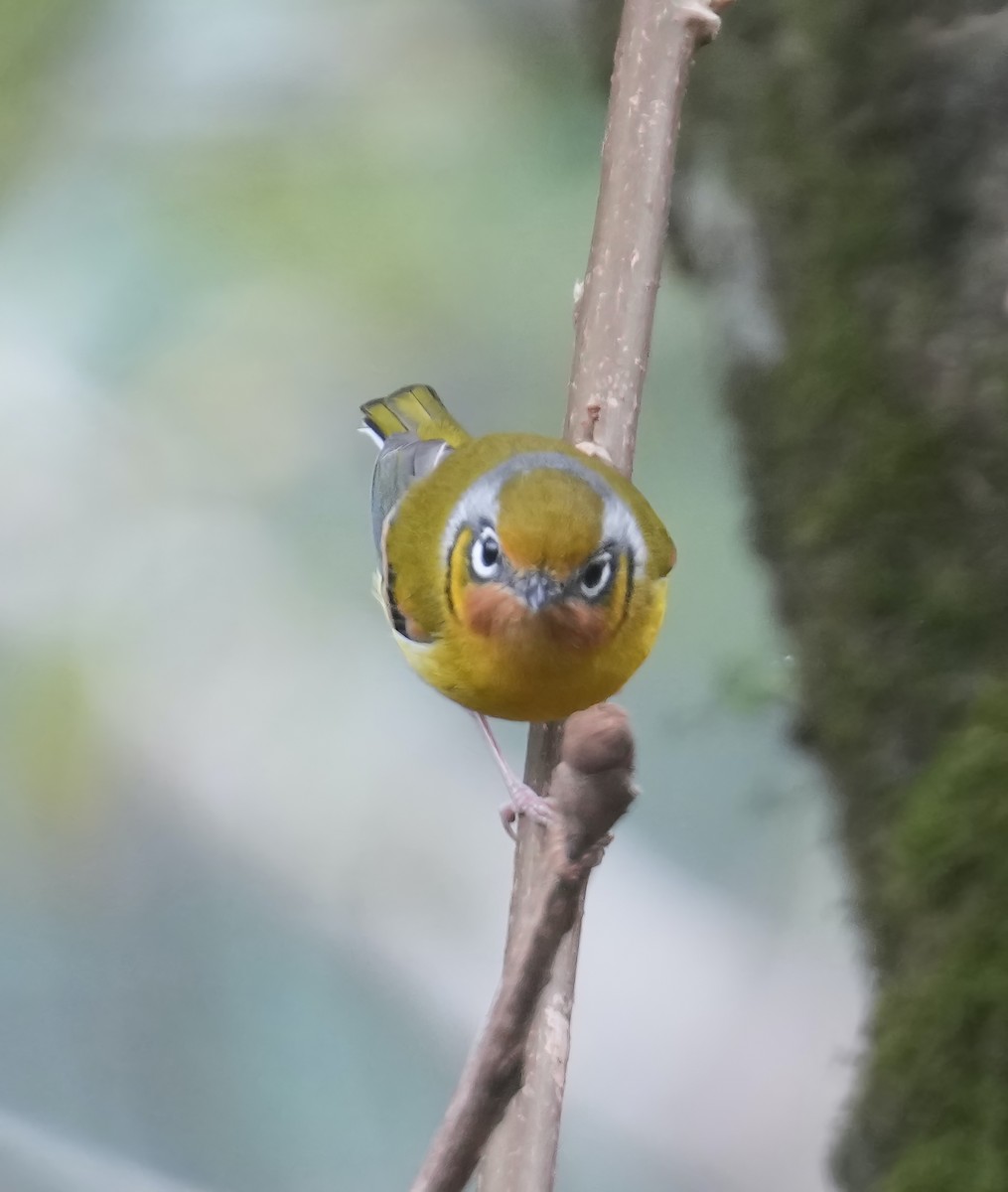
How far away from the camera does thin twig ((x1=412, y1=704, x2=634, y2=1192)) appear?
0.53m

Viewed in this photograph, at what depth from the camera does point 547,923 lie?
60cm

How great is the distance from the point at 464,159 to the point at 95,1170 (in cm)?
230

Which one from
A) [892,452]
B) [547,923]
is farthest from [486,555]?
[892,452]

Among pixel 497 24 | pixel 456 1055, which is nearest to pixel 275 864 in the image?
pixel 456 1055

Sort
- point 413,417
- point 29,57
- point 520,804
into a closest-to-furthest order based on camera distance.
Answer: point 520,804
point 413,417
point 29,57

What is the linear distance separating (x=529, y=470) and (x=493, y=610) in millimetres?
157

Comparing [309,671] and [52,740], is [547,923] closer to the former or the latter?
[309,671]

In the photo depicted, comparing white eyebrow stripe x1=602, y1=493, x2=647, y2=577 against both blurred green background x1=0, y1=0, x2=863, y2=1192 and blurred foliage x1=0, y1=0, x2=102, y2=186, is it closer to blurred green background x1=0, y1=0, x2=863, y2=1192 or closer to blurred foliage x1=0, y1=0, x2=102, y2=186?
blurred green background x1=0, y1=0, x2=863, y2=1192

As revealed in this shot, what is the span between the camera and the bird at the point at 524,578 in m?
1.18

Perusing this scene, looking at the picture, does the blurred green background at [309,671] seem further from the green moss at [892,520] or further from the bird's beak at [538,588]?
the bird's beak at [538,588]

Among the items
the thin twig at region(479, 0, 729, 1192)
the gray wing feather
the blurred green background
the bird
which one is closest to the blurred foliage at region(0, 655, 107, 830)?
the blurred green background

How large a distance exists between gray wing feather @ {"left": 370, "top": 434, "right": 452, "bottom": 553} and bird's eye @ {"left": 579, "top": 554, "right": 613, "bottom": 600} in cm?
45

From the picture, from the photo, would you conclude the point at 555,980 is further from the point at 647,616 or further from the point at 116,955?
the point at 116,955

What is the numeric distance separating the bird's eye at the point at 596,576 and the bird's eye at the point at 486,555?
0.31ft
